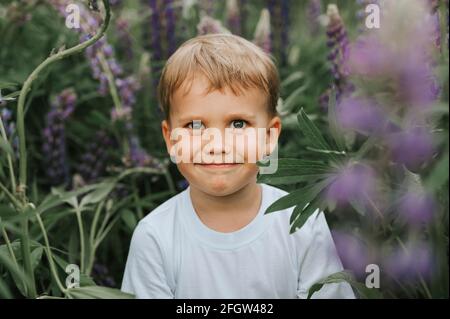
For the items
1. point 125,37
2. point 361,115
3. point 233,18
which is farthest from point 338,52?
point 125,37

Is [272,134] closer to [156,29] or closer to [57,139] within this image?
[57,139]

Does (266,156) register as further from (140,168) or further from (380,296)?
(140,168)

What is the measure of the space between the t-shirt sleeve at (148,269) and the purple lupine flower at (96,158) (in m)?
0.65

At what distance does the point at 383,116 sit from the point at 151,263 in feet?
1.95

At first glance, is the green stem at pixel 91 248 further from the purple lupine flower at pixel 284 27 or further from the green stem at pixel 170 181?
the purple lupine flower at pixel 284 27

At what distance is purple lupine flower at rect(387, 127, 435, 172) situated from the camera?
130 cm

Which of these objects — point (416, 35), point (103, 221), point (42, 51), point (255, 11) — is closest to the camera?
A: point (416, 35)

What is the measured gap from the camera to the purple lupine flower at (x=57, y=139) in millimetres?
2207

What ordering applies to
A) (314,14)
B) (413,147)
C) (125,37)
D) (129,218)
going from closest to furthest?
(413,147) < (129,218) < (125,37) < (314,14)

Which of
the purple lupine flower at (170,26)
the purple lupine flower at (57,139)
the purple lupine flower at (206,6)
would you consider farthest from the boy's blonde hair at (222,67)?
the purple lupine flower at (206,6)

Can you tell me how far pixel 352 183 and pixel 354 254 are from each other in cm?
26

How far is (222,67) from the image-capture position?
1479mm

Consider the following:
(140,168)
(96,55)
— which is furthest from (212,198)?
(96,55)

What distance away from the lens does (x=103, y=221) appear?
6.50ft
